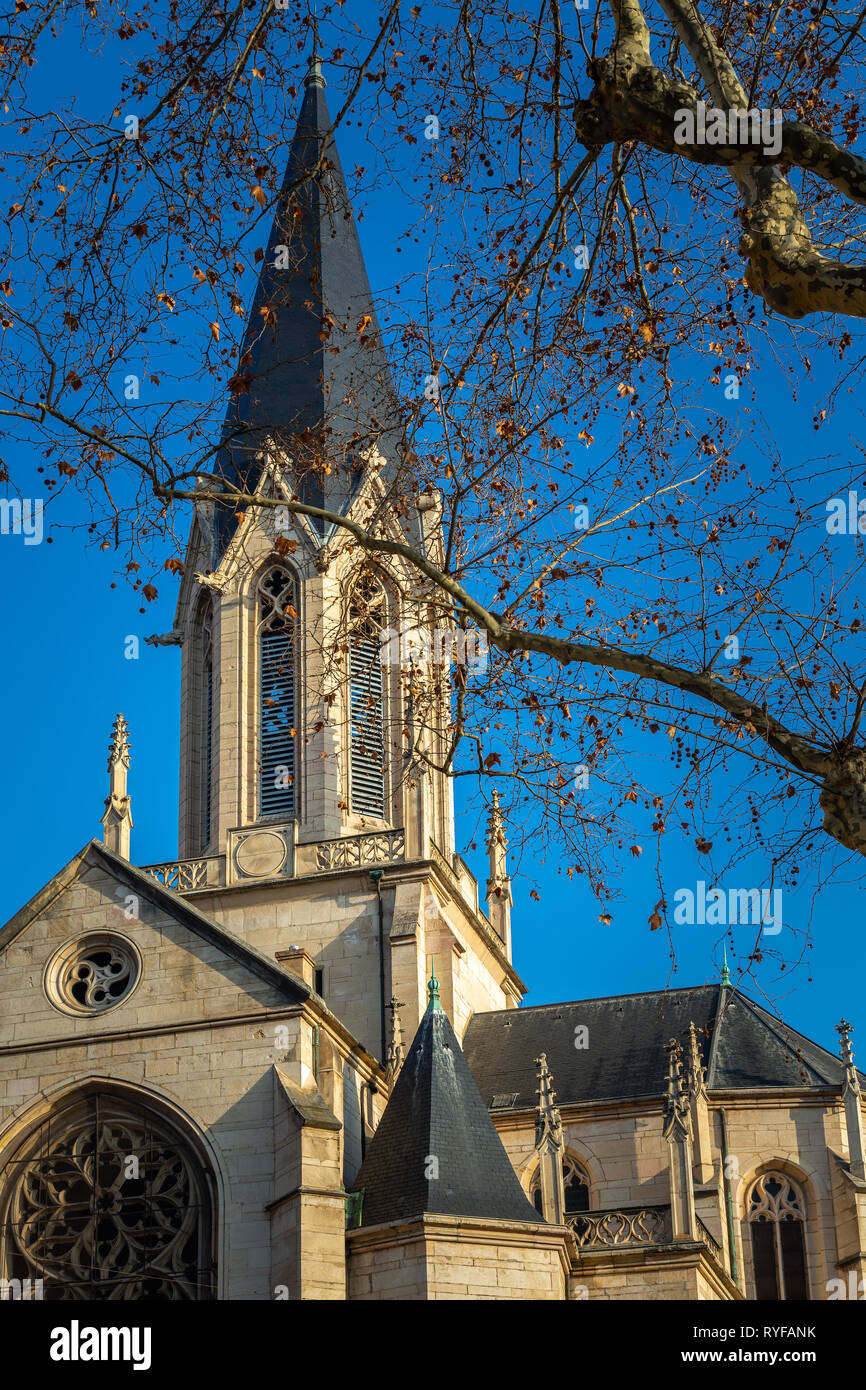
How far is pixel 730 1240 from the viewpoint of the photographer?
1136 inches

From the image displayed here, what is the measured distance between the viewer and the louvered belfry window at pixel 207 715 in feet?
109

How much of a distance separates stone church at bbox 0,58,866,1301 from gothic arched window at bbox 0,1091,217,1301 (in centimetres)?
4

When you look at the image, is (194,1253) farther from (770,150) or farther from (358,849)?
(770,150)

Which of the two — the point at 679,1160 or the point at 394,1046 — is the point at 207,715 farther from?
the point at 679,1160

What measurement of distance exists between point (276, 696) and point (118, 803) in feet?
11.1

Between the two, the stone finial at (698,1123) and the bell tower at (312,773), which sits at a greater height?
the bell tower at (312,773)

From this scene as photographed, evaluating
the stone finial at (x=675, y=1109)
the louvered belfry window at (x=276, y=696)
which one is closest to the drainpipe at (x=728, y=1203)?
the stone finial at (x=675, y=1109)

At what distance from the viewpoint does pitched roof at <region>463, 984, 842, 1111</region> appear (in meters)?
30.7

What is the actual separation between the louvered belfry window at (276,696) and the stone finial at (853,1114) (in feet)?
33.2

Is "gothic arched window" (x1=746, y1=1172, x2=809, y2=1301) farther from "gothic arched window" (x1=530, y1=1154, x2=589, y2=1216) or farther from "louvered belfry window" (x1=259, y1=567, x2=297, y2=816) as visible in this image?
"louvered belfry window" (x1=259, y1=567, x2=297, y2=816)

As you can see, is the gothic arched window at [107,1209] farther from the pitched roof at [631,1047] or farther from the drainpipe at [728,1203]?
the drainpipe at [728,1203]

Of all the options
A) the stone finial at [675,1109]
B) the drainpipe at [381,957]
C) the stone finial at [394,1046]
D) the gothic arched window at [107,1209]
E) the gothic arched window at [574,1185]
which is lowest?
the gothic arched window at [107,1209]

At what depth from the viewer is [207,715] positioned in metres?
34.1
